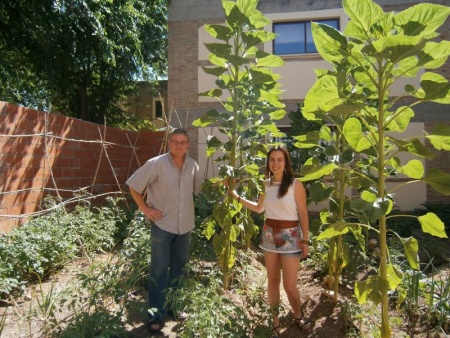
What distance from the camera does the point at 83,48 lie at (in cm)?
1120

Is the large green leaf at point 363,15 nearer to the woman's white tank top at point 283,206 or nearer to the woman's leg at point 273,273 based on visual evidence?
the woman's white tank top at point 283,206

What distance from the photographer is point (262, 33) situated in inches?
149

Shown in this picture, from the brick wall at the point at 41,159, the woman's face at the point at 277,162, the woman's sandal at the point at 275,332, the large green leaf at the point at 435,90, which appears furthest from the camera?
the brick wall at the point at 41,159

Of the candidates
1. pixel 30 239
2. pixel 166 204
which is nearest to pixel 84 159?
pixel 30 239

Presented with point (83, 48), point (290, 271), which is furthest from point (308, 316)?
point (83, 48)

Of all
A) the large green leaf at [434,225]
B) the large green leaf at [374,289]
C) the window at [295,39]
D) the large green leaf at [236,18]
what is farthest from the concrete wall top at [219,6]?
the large green leaf at [374,289]

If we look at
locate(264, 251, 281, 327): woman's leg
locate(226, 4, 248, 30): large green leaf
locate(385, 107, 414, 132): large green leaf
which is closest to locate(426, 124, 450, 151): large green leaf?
locate(385, 107, 414, 132): large green leaf

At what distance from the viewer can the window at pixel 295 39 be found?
34.5ft

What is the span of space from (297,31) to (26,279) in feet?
28.9

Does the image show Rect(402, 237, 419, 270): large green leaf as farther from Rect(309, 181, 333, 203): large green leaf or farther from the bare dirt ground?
Rect(309, 181, 333, 203): large green leaf

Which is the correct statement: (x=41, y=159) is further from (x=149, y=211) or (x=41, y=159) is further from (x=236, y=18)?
(x=236, y=18)

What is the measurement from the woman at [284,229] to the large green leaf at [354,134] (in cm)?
78

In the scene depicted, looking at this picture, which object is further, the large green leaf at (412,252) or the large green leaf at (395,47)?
the large green leaf at (412,252)

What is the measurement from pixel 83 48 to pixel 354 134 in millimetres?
10298
